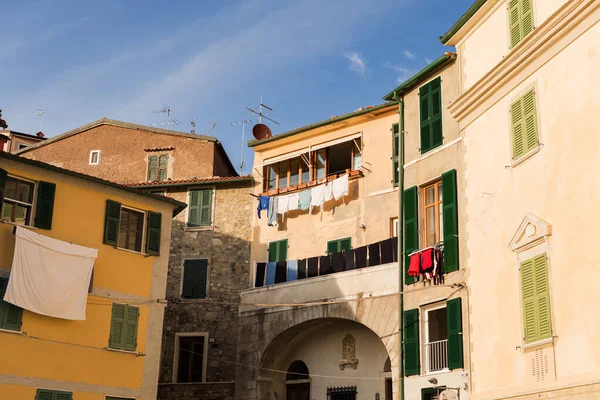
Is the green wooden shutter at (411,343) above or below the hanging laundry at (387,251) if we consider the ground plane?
below

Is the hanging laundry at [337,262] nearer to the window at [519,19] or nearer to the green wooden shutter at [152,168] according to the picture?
the window at [519,19]

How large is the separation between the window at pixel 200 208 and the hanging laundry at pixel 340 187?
229 inches

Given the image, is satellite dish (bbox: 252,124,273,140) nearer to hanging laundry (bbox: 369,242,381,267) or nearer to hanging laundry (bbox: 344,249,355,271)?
hanging laundry (bbox: 344,249,355,271)

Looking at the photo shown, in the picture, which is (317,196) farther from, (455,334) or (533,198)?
(533,198)

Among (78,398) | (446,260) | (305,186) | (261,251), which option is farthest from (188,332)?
(446,260)

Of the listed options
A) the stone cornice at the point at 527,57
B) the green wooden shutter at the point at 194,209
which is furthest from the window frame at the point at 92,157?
the stone cornice at the point at 527,57

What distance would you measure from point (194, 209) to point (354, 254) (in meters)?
8.18

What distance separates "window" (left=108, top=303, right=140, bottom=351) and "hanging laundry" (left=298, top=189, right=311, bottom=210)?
7959 mm

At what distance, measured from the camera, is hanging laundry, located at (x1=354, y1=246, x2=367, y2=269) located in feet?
83.5

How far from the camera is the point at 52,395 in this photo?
20656 mm

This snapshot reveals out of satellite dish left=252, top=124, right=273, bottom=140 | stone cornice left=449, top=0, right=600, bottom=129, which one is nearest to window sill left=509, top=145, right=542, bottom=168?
stone cornice left=449, top=0, right=600, bottom=129

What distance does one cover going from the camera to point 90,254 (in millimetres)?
22062

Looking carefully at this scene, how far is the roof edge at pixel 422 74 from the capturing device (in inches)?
865

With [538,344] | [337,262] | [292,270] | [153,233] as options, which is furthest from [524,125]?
[292,270]
